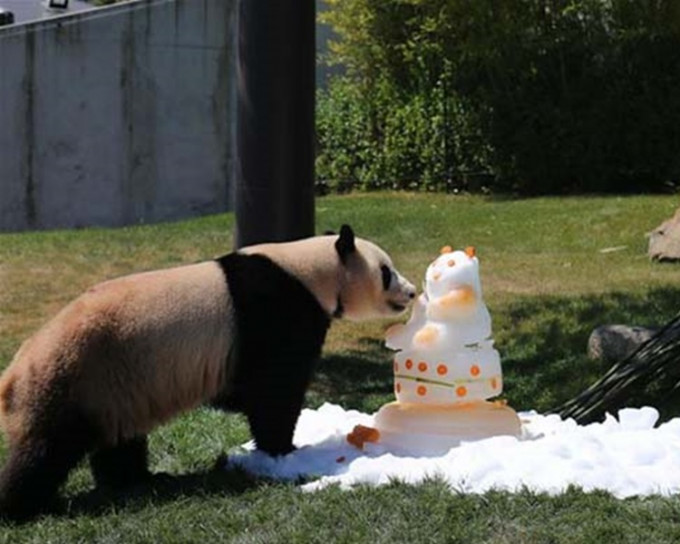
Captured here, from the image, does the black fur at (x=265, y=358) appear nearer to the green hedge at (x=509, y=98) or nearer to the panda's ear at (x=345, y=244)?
the panda's ear at (x=345, y=244)

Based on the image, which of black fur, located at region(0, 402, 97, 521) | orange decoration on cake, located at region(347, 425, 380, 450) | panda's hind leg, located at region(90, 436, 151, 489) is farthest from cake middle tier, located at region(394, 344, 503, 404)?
black fur, located at region(0, 402, 97, 521)

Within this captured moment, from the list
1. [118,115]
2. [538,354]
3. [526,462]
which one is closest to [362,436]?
[526,462]

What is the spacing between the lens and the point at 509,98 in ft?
57.9

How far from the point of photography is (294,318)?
491cm

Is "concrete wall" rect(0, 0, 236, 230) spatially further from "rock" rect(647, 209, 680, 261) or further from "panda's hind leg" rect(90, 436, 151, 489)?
"panda's hind leg" rect(90, 436, 151, 489)

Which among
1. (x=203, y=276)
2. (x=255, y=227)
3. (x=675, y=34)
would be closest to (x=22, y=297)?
(x=255, y=227)

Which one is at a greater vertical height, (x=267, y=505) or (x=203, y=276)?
(x=203, y=276)

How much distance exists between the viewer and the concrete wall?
1672 centimetres

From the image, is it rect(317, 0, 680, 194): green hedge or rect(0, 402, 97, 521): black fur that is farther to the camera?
rect(317, 0, 680, 194): green hedge

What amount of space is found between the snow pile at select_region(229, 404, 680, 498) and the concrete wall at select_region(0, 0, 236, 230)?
12.2m

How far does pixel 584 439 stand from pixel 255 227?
9.62 ft

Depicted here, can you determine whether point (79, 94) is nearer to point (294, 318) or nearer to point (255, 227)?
point (255, 227)

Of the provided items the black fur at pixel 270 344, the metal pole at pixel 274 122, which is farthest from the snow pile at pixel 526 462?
the metal pole at pixel 274 122

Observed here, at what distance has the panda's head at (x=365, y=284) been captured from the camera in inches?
200
